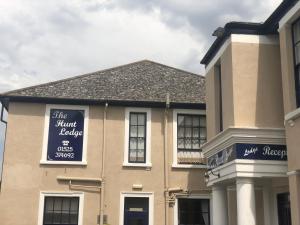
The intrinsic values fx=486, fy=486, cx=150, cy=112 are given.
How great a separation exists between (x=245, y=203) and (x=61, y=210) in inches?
348

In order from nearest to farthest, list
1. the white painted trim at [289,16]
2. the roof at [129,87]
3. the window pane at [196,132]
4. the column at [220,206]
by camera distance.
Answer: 1. the white painted trim at [289,16]
2. the column at [220,206]
3. the roof at [129,87]
4. the window pane at [196,132]

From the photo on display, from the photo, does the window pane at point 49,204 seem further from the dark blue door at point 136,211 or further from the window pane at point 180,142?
the window pane at point 180,142

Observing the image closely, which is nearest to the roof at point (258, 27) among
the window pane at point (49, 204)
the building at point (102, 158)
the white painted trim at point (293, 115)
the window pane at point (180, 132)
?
the white painted trim at point (293, 115)

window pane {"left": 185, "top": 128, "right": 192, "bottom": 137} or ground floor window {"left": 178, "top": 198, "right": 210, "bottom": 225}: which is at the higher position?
window pane {"left": 185, "top": 128, "right": 192, "bottom": 137}

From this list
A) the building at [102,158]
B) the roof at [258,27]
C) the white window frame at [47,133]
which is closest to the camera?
the roof at [258,27]

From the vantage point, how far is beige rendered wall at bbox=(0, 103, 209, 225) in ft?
60.6

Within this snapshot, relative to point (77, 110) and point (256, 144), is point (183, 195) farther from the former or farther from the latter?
point (256, 144)

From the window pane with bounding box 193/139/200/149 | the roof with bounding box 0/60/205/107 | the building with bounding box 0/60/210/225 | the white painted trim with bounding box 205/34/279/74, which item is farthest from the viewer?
the window pane with bounding box 193/139/200/149

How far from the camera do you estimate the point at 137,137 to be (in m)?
19.5

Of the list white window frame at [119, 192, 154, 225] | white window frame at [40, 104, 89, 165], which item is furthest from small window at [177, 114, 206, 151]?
white window frame at [40, 104, 89, 165]

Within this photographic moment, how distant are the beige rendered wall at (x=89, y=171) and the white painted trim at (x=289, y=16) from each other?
854 cm

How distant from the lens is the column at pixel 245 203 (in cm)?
1205

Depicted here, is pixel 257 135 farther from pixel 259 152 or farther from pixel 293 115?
pixel 293 115

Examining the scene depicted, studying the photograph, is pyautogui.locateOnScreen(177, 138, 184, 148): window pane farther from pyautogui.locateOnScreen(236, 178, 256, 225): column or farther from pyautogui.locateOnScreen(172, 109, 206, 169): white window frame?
pyautogui.locateOnScreen(236, 178, 256, 225): column
